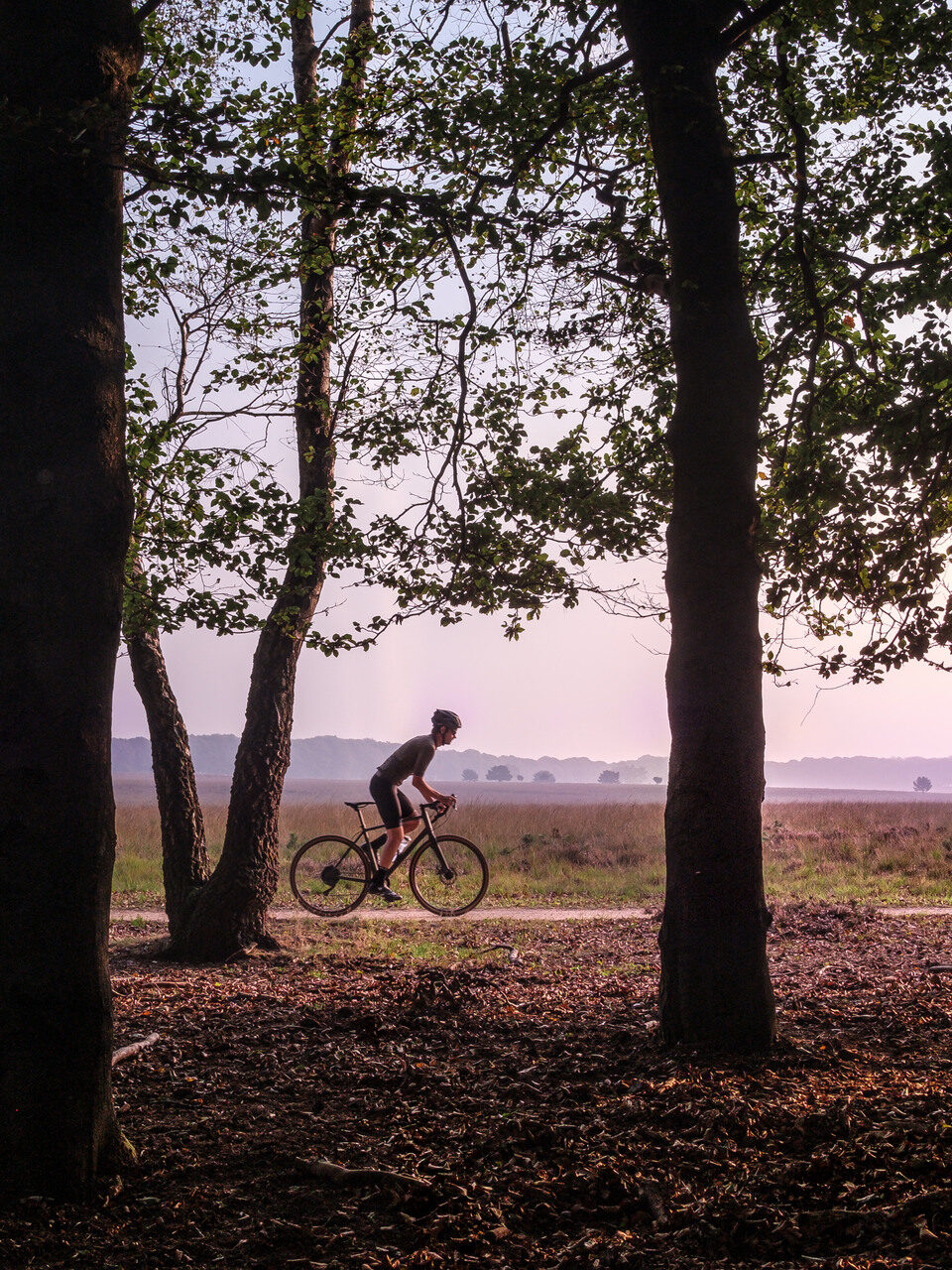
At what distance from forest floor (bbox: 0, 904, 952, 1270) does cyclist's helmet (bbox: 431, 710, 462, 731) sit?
14.6ft

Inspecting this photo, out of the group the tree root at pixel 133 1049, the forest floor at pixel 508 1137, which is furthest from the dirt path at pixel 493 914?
the tree root at pixel 133 1049

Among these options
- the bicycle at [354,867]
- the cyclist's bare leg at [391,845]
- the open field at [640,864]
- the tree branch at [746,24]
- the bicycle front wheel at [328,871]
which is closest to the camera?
the tree branch at [746,24]

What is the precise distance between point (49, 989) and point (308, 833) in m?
27.1

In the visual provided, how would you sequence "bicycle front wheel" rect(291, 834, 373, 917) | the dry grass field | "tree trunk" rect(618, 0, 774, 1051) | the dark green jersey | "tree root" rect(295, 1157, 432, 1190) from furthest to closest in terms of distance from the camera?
the dry grass field
"bicycle front wheel" rect(291, 834, 373, 917)
the dark green jersey
"tree trunk" rect(618, 0, 774, 1051)
"tree root" rect(295, 1157, 432, 1190)

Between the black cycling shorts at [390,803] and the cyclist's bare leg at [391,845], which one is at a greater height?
the black cycling shorts at [390,803]

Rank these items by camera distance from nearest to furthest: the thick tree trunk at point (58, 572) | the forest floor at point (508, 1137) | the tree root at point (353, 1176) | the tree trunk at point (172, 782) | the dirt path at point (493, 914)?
the forest floor at point (508, 1137)
the thick tree trunk at point (58, 572)
the tree root at point (353, 1176)
the tree trunk at point (172, 782)
the dirt path at point (493, 914)

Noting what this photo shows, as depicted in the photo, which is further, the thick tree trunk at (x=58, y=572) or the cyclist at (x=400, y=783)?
the cyclist at (x=400, y=783)

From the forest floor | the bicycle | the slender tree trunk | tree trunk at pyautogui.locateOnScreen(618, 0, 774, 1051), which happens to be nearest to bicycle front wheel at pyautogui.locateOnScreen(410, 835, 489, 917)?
the bicycle

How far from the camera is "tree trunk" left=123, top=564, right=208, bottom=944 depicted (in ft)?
34.1

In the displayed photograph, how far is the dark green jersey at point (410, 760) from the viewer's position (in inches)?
466

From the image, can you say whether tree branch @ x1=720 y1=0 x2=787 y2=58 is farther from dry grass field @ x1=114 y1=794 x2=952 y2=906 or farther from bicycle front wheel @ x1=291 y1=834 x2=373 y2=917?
dry grass field @ x1=114 y1=794 x2=952 y2=906

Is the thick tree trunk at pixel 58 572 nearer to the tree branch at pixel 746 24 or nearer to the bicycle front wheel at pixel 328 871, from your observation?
the tree branch at pixel 746 24

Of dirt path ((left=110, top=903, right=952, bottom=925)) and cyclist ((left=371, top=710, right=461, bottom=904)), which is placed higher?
cyclist ((left=371, top=710, right=461, bottom=904))

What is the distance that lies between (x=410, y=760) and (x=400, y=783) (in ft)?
1.14
